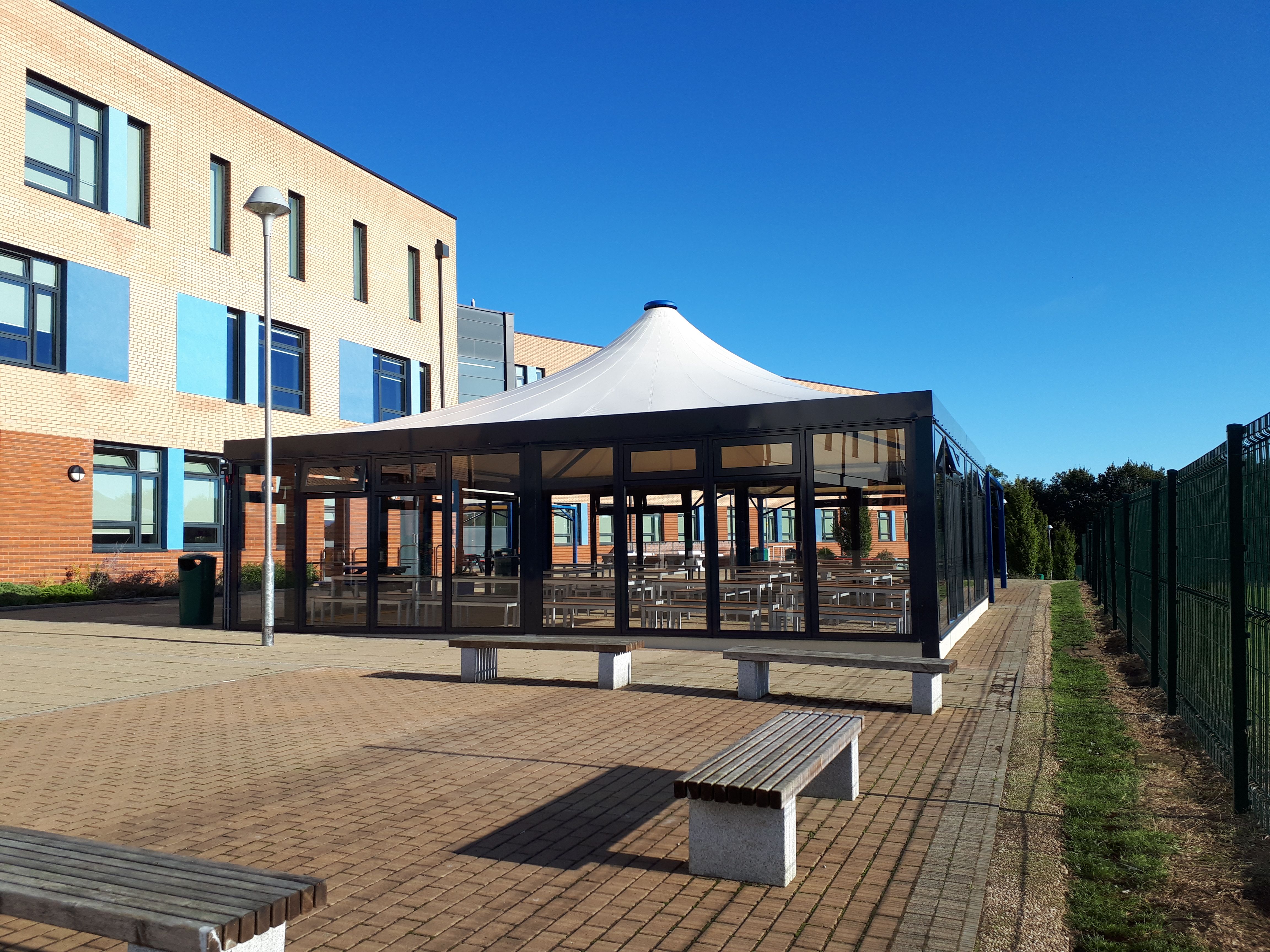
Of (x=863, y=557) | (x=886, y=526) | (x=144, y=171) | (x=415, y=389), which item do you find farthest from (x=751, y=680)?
(x=415, y=389)

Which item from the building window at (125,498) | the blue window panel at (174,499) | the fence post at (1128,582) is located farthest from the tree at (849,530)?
the building window at (125,498)

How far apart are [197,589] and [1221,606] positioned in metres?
15.0

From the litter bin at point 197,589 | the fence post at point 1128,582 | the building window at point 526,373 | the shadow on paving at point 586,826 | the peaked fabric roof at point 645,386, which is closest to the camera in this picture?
the shadow on paving at point 586,826

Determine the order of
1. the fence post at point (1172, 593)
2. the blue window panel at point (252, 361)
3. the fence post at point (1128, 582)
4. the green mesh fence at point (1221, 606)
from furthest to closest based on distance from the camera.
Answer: the blue window panel at point (252, 361), the fence post at point (1128, 582), the fence post at point (1172, 593), the green mesh fence at point (1221, 606)

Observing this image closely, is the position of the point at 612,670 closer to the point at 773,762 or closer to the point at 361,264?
the point at 773,762

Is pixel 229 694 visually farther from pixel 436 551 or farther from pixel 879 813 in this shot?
pixel 879 813

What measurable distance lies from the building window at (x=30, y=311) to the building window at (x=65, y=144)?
5.40 ft

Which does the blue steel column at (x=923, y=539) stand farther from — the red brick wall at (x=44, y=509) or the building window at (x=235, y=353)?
the building window at (x=235, y=353)

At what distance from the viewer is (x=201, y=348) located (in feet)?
77.4

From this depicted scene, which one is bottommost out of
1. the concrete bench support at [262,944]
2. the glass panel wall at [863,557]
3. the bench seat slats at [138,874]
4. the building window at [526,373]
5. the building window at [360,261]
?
the concrete bench support at [262,944]

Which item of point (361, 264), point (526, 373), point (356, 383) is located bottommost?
point (356, 383)

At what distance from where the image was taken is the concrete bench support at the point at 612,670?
30.5ft

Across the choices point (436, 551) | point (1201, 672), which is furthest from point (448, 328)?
point (1201, 672)

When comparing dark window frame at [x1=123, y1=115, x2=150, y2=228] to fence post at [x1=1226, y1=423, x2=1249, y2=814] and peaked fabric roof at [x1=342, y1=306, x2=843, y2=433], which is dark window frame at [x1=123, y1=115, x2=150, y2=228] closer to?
peaked fabric roof at [x1=342, y1=306, x2=843, y2=433]
